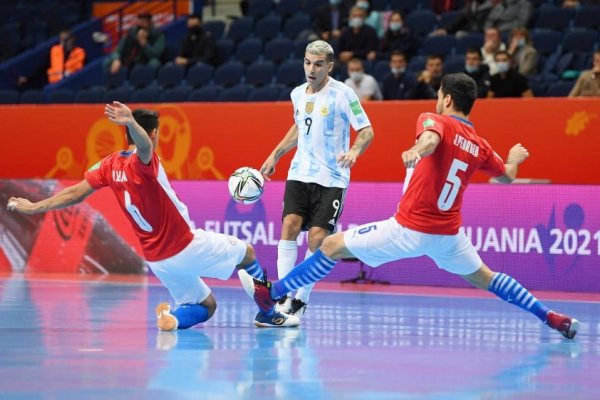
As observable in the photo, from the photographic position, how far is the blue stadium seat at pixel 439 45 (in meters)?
19.6

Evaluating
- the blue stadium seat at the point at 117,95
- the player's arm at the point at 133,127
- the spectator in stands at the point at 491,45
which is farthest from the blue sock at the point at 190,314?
the blue stadium seat at the point at 117,95

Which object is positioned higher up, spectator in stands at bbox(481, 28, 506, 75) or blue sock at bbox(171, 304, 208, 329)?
spectator in stands at bbox(481, 28, 506, 75)

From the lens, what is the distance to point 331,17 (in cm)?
2145

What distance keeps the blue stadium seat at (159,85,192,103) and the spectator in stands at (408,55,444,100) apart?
191 inches

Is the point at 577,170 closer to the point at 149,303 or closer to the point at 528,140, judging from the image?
the point at 528,140

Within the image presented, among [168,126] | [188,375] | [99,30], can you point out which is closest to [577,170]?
[168,126]

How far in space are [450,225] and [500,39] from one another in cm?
1013

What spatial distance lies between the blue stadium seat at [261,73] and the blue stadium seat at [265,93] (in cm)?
73

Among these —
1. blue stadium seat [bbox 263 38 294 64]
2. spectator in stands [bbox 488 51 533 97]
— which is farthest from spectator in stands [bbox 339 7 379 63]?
spectator in stands [bbox 488 51 533 97]

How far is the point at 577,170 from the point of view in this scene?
16.6 m

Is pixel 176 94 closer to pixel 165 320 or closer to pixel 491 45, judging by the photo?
pixel 491 45

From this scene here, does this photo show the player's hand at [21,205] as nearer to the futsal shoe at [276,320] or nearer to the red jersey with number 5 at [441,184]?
the futsal shoe at [276,320]

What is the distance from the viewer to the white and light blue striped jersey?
1051 cm

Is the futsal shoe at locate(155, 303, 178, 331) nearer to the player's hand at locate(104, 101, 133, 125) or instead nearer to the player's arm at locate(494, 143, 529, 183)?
the player's hand at locate(104, 101, 133, 125)
